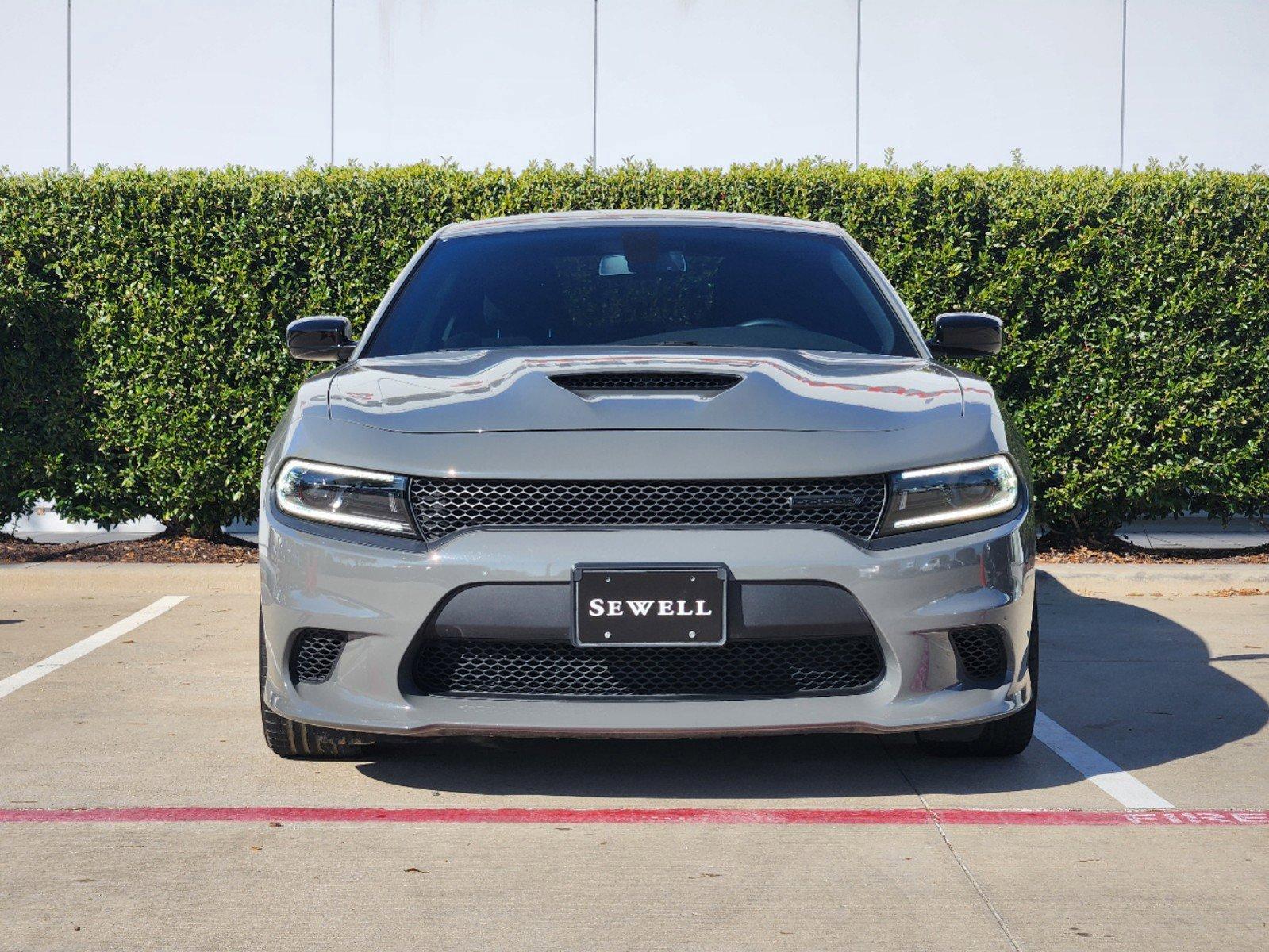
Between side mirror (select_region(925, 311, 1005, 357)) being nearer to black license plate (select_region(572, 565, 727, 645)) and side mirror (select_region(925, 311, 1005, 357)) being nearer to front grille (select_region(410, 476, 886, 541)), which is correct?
front grille (select_region(410, 476, 886, 541))

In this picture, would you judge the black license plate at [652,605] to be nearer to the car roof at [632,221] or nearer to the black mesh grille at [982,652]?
the black mesh grille at [982,652]

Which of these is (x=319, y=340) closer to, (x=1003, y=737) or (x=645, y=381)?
(x=645, y=381)

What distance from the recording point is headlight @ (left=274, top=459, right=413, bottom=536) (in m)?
3.86

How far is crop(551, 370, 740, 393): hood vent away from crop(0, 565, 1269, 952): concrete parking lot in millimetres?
1094

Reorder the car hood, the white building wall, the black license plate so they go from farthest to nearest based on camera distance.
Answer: the white building wall → the car hood → the black license plate

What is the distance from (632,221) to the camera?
18.1ft

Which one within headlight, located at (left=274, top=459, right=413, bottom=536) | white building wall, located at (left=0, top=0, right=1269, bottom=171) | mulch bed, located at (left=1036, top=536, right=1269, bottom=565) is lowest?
mulch bed, located at (left=1036, top=536, right=1269, bottom=565)

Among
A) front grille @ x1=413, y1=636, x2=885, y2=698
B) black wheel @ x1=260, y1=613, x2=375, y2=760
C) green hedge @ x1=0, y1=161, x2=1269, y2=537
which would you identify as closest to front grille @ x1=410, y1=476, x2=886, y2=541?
front grille @ x1=413, y1=636, x2=885, y2=698

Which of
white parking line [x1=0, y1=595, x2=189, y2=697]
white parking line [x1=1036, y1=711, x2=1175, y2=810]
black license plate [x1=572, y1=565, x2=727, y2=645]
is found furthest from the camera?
white parking line [x1=0, y1=595, x2=189, y2=697]

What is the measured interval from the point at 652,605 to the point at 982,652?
904mm

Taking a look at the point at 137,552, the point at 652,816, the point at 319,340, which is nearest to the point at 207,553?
the point at 137,552

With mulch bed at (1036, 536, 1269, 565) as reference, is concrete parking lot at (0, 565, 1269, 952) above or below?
above

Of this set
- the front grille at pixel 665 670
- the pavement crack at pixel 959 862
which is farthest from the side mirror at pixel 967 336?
the front grille at pixel 665 670

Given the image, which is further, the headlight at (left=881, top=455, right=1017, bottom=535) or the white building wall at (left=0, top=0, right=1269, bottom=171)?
the white building wall at (left=0, top=0, right=1269, bottom=171)
